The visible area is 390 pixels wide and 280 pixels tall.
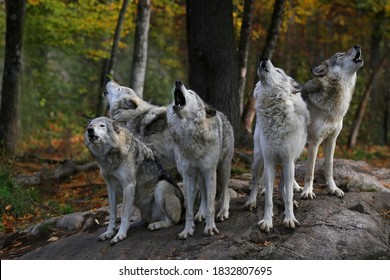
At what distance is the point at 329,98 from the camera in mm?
6906

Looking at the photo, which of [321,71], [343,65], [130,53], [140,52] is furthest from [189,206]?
[130,53]

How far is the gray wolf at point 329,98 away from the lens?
6887mm

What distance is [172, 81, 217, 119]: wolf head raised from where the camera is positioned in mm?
6266

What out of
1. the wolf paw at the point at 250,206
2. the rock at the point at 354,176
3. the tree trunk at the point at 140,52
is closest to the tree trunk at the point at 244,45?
the tree trunk at the point at 140,52

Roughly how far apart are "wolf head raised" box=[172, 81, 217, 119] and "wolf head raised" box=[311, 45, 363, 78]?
175cm

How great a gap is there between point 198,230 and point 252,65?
60.3 ft

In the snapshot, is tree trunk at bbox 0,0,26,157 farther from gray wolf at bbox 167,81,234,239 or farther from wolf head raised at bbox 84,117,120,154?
gray wolf at bbox 167,81,234,239

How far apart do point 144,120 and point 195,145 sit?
2.57m

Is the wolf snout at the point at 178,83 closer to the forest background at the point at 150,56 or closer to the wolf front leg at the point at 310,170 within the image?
the wolf front leg at the point at 310,170

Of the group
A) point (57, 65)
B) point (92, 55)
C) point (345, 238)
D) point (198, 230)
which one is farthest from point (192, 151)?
point (57, 65)

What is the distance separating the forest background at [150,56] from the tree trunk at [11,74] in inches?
35.7

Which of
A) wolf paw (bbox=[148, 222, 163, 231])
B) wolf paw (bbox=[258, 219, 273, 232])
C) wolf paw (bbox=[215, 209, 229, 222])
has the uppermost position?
wolf paw (bbox=[258, 219, 273, 232])

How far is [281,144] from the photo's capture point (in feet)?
20.4

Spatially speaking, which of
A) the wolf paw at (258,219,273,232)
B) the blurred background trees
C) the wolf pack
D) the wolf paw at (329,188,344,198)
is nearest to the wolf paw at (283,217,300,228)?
the wolf pack
